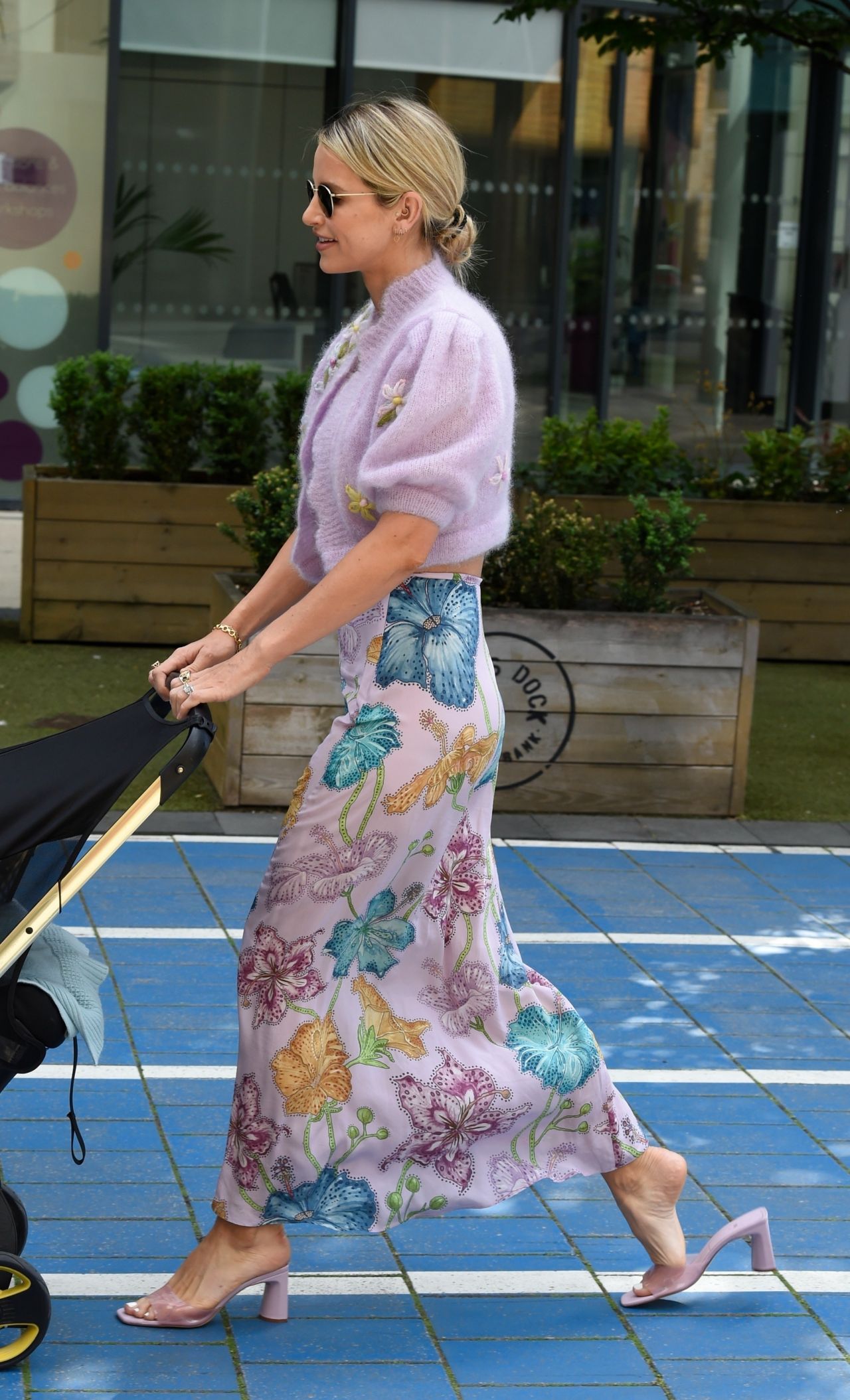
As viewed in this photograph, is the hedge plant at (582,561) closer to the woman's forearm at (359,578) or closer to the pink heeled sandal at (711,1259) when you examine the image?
the pink heeled sandal at (711,1259)

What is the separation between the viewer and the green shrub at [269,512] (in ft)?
23.4

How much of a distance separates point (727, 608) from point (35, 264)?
6493 mm

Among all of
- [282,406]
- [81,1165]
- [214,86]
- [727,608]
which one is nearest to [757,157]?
[214,86]

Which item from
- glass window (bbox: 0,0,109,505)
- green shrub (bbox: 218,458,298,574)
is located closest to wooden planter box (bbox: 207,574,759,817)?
green shrub (bbox: 218,458,298,574)

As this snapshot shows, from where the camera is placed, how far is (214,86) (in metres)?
12.2

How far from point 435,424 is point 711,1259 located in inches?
64.6

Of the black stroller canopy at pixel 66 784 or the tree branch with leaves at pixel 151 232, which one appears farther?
the tree branch with leaves at pixel 151 232

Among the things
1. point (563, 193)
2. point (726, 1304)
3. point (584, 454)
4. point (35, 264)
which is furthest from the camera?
point (563, 193)

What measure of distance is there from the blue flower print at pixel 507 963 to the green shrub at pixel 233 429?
6.73 metres

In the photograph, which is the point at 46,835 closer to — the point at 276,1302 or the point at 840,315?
the point at 276,1302

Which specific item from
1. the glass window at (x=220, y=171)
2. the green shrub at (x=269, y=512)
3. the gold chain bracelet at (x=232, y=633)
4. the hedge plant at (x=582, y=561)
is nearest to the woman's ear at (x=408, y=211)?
the gold chain bracelet at (x=232, y=633)

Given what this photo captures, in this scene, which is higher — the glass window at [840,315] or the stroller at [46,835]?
the glass window at [840,315]

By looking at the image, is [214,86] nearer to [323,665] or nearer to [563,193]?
[563,193]

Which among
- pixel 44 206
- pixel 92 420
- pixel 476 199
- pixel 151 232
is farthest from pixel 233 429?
pixel 476 199
